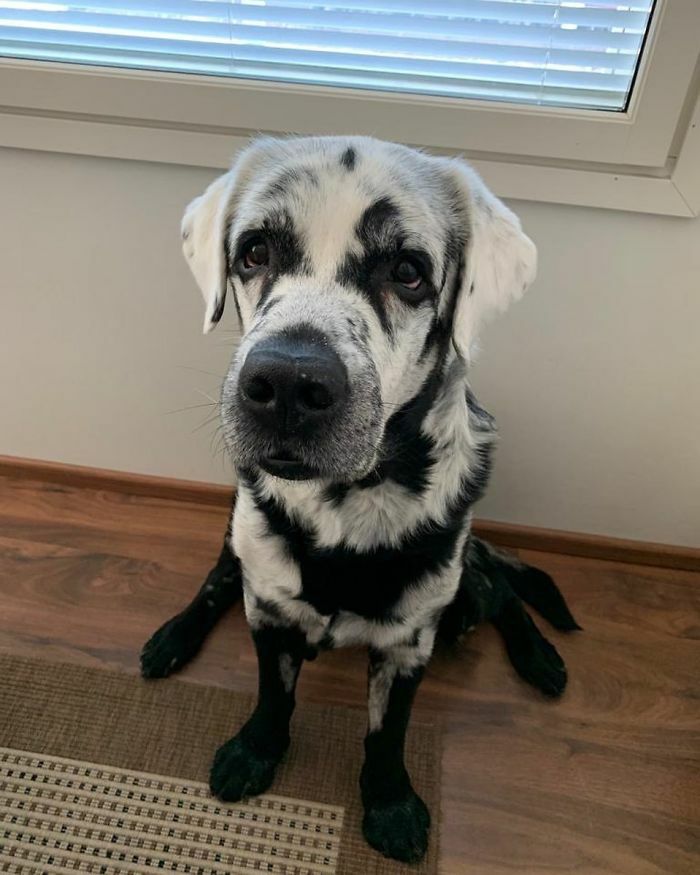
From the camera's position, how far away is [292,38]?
1.40 meters

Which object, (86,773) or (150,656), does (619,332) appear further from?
(86,773)

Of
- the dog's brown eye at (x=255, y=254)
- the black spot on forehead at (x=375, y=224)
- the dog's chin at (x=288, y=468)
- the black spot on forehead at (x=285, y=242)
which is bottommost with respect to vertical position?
the dog's chin at (x=288, y=468)

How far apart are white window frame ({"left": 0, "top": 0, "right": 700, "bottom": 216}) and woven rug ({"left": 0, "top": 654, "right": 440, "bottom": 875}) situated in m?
1.08

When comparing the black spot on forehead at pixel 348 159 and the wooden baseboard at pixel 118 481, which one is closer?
the black spot on forehead at pixel 348 159

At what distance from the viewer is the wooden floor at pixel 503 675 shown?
4.37 feet

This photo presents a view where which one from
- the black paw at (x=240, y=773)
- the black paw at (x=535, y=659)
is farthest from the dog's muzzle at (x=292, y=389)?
the black paw at (x=535, y=659)

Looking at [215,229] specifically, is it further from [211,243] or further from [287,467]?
[287,467]

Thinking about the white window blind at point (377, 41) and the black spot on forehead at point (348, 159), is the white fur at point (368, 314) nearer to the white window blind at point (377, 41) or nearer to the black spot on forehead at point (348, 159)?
the black spot on forehead at point (348, 159)

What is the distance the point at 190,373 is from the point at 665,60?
1.17 meters

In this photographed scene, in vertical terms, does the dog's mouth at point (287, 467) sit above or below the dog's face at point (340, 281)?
below

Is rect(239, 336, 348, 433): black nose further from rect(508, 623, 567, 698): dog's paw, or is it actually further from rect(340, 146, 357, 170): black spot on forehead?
rect(508, 623, 567, 698): dog's paw

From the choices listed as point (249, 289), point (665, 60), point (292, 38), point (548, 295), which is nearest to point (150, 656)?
point (249, 289)

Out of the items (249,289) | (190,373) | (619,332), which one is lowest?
(190,373)

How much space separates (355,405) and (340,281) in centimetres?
18
